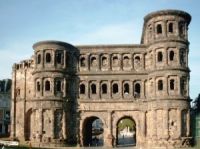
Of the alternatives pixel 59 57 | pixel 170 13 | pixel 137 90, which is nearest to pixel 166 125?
pixel 137 90

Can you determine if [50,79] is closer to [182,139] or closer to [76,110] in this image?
[76,110]

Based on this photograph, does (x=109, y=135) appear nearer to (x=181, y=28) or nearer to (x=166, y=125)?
(x=166, y=125)

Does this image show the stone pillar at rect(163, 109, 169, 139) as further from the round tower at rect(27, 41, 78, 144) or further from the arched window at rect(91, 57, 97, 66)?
the round tower at rect(27, 41, 78, 144)

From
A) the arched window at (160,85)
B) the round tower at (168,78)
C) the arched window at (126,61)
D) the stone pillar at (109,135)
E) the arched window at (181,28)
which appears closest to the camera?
the round tower at (168,78)

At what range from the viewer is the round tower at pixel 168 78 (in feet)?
167

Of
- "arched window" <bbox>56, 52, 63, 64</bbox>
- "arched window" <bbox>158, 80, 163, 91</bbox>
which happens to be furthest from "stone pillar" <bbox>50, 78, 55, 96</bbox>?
"arched window" <bbox>158, 80, 163, 91</bbox>

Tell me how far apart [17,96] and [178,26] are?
92.4 feet

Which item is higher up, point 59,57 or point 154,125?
point 59,57

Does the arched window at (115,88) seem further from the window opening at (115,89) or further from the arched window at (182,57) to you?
the arched window at (182,57)

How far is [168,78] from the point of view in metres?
52.1

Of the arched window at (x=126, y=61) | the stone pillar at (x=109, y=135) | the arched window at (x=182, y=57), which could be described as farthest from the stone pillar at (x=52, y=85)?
the arched window at (x=182, y=57)

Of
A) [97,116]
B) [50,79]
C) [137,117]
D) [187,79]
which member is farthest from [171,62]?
[50,79]

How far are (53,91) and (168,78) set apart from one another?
14839 millimetres

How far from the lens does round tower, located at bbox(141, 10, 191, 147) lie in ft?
→ 167
